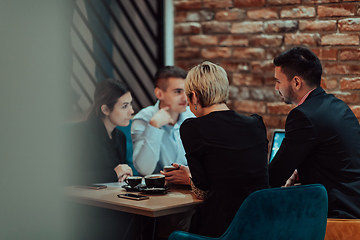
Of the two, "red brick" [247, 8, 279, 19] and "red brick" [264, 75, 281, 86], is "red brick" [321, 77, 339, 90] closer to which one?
"red brick" [264, 75, 281, 86]

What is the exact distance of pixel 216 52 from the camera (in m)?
3.26

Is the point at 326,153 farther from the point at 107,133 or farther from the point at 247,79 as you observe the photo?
the point at 247,79

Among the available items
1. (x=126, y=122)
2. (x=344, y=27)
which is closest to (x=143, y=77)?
(x=126, y=122)

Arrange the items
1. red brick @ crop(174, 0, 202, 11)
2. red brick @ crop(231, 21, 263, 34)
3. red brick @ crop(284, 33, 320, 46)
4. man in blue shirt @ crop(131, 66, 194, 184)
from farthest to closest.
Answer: red brick @ crop(174, 0, 202, 11) → red brick @ crop(231, 21, 263, 34) → red brick @ crop(284, 33, 320, 46) → man in blue shirt @ crop(131, 66, 194, 184)

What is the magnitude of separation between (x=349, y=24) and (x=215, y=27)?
3.61 feet

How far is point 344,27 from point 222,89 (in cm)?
159

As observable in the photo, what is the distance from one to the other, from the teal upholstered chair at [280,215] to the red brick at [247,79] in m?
1.80

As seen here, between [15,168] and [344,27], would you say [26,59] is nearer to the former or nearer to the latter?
[15,168]

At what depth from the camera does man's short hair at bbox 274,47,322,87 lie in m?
2.02

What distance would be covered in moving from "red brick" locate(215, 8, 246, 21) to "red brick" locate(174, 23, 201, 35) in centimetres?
21

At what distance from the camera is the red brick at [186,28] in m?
3.34

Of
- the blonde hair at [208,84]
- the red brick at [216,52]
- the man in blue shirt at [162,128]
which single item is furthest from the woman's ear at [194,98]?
the red brick at [216,52]

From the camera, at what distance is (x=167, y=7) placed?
3527 millimetres

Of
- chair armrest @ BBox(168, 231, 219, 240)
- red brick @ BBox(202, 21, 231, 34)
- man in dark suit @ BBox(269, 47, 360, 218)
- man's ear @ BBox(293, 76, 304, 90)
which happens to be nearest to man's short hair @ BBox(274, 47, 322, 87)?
man's ear @ BBox(293, 76, 304, 90)
